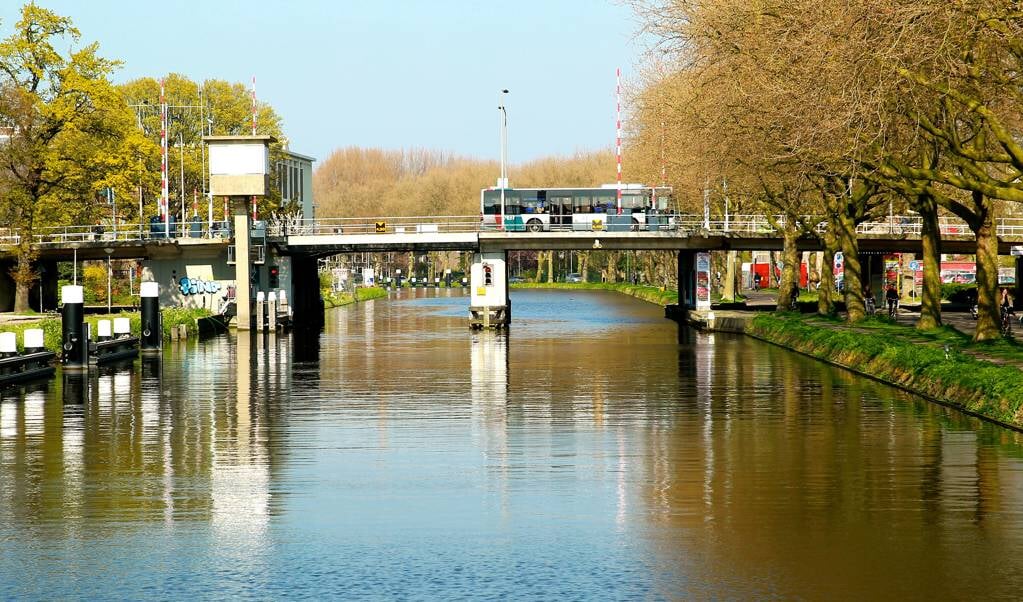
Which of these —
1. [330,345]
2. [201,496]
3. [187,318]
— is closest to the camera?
[201,496]

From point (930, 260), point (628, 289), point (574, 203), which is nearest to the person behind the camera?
point (930, 260)

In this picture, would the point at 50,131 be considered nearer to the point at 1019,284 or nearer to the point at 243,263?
the point at 243,263

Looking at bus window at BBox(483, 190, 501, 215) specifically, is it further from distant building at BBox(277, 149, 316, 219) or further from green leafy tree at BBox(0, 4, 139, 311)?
distant building at BBox(277, 149, 316, 219)

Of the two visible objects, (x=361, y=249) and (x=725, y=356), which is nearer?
(x=725, y=356)

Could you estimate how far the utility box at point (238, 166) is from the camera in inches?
2842

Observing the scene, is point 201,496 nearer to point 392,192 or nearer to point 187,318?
point 187,318

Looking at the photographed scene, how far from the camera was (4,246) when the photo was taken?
80.3 metres

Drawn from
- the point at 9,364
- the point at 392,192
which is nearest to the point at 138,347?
the point at 9,364

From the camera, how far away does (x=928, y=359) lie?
3775 centimetres

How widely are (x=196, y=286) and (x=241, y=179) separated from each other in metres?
9.27

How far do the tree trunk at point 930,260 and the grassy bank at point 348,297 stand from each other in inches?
2481

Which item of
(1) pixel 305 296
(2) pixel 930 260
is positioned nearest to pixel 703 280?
(1) pixel 305 296

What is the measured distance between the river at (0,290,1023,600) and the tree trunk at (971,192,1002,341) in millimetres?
5626

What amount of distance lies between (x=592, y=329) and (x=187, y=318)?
21766 millimetres
